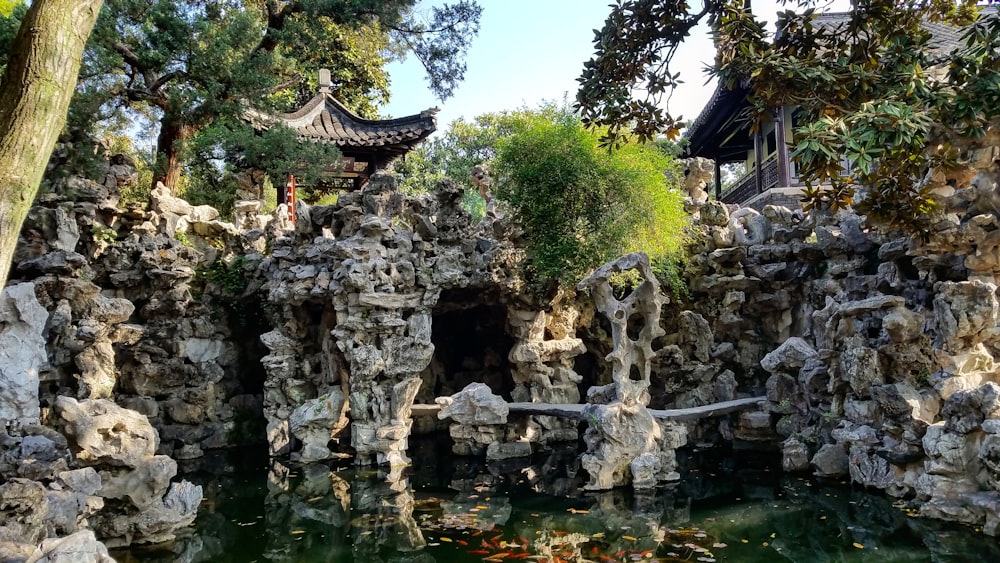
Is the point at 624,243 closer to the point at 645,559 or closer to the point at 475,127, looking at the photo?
the point at 645,559

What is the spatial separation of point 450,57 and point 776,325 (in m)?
7.38

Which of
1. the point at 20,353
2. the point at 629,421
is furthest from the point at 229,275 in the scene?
the point at 629,421

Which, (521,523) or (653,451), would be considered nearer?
(521,523)

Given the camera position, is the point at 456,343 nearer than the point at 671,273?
No

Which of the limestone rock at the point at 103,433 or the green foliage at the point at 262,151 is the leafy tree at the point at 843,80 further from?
the green foliage at the point at 262,151

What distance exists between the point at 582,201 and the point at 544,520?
5.58 m

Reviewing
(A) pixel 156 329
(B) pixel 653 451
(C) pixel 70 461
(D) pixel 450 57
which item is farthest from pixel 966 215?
(A) pixel 156 329

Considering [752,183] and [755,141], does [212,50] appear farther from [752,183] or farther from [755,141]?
[752,183]

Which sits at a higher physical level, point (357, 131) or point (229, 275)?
point (357, 131)

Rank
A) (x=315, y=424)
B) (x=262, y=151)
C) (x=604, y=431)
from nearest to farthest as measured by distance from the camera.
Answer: (x=604, y=431) < (x=315, y=424) < (x=262, y=151)

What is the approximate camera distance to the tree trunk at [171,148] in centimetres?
1088

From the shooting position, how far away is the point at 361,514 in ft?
25.1

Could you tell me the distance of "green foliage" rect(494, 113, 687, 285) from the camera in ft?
35.9

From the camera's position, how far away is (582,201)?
1109 centimetres
